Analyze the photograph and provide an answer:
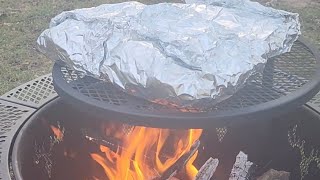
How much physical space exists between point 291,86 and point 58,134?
38.1 inches

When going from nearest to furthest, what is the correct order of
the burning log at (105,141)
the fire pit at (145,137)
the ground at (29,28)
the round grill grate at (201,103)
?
1. the round grill grate at (201,103)
2. the fire pit at (145,137)
3. the burning log at (105,141)
4. the ground at (29,28)

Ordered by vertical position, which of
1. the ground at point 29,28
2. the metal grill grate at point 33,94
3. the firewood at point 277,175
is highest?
the metal grill grate at point 33,94

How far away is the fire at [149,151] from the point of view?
72.5 inches

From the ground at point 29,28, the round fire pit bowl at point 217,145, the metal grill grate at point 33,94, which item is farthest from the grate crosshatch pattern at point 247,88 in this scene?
the ground at point 29,28

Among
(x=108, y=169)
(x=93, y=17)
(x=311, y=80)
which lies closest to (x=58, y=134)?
(x=108, y=169)

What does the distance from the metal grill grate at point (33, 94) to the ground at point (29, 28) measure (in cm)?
98

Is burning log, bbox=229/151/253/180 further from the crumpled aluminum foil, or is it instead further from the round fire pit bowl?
the crumpled aluminum foil

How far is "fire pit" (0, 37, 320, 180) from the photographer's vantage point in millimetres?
1540

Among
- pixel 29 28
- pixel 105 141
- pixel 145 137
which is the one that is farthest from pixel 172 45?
pixel 29 28

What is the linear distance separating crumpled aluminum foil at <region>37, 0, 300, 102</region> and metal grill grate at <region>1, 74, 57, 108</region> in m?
0.40

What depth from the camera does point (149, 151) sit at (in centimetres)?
187

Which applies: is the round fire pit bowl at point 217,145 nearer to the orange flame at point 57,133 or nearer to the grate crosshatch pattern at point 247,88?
the orange flame at point 57,133

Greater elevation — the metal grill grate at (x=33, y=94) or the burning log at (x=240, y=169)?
the metal grill grate at (x=33, y=94)

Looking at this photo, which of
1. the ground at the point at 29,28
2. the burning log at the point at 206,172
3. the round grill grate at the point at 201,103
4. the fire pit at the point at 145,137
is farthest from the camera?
the ground at the point at 29,28
